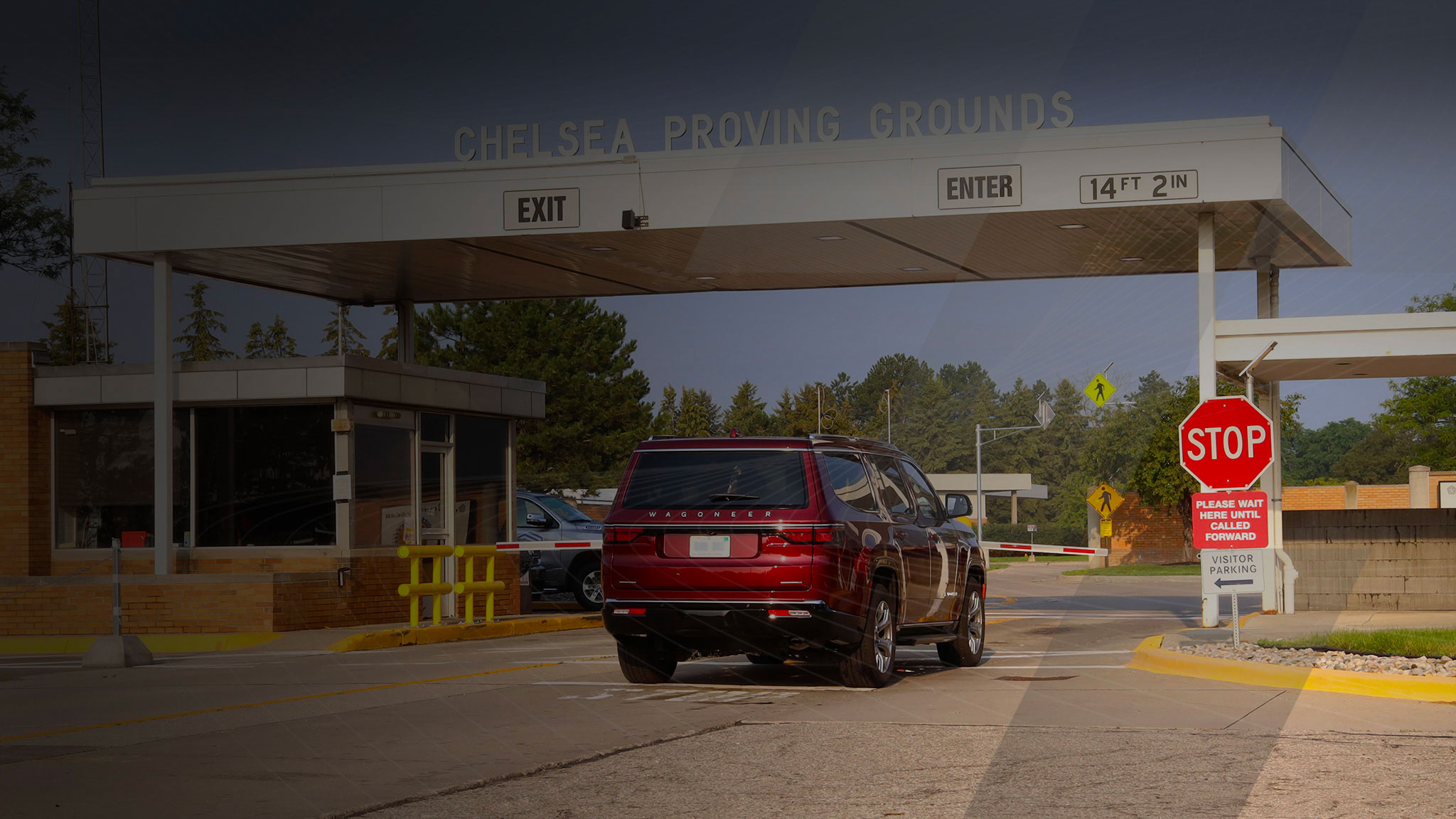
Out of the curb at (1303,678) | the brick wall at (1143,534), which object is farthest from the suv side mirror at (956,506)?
the brick wall at (1143,534)

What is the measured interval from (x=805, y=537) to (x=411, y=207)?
9.93 metres

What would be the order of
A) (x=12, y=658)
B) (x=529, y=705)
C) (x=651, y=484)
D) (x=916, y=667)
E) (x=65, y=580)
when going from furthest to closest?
(x=65, y=580) < (x=12, y=658) < (x=916, y=667) < (x=651, y=484) < (x=529, y=705)

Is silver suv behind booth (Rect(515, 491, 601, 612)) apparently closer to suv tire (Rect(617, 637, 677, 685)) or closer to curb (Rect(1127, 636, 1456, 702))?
suv tire (Rect(617, 637, 677, 685))

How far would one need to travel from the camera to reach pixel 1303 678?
452 inches

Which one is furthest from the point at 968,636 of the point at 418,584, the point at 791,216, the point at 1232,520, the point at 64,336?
the point at 64,336

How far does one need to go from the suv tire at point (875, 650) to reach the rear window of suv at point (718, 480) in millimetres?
1098

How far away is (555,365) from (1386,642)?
45550 millimetres

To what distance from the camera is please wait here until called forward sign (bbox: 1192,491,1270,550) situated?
13586mm

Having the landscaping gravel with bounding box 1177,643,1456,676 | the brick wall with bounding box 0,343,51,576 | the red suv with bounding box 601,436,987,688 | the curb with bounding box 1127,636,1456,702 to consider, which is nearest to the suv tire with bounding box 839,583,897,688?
the red suv with bounding box 601,436,987,688

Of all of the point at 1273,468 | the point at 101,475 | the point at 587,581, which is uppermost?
the point at 101,475

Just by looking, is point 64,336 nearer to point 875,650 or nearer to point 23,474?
point 23,474

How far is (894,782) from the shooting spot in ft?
24.0

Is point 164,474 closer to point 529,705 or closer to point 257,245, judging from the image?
point 257,245

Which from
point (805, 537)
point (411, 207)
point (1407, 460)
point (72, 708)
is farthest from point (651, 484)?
point (1407, 460)
